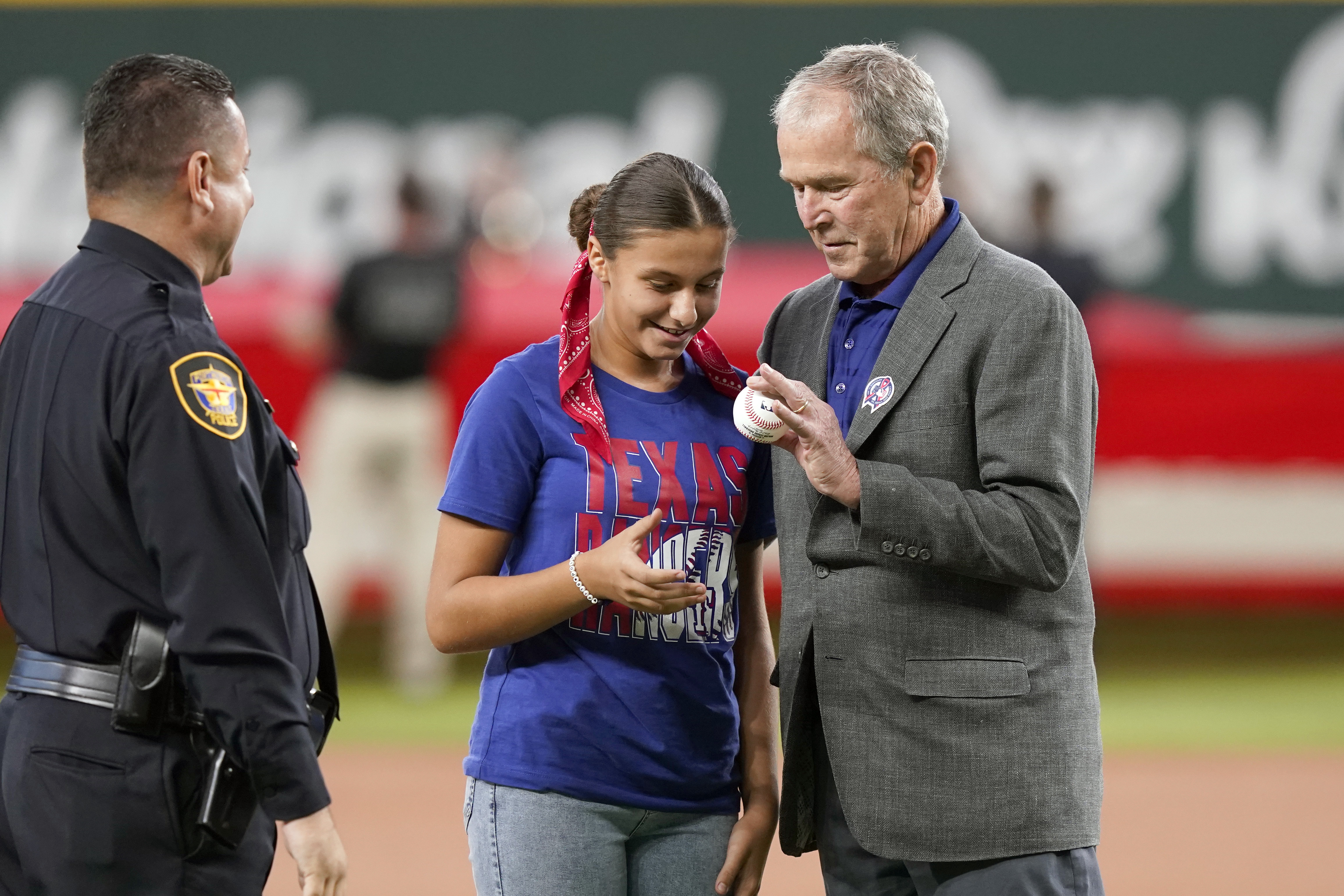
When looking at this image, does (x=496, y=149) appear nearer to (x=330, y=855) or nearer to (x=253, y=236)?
(x=253, y=236)

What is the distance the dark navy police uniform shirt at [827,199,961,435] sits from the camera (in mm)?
2168

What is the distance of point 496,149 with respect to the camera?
9.17 metres

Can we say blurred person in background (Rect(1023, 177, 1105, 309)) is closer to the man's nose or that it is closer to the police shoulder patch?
the man's nose

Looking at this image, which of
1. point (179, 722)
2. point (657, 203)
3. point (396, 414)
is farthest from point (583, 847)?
point (396, 414)

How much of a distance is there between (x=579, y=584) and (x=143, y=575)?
589 mm

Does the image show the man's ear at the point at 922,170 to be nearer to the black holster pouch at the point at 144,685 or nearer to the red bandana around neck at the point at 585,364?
the red bandana around neck at the point at 585,364

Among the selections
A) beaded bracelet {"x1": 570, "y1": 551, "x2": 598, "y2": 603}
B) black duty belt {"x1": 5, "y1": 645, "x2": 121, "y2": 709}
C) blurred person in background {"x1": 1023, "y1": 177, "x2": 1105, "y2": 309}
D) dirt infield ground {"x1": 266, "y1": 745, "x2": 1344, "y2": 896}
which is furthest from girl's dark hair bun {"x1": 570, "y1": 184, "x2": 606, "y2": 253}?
blurred person in background {"x1": 1023, "y1": 177, "x2": 1105, "y2": 309}

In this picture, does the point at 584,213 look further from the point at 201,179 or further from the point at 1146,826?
the point at 1146,826

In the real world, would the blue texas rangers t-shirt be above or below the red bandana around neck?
below

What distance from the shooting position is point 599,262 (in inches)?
88.4

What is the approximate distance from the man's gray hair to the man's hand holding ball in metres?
0.40

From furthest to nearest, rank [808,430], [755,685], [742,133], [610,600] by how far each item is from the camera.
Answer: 1. [742,133]
2. [755,685]
3. [610,600]
4. [808,430]

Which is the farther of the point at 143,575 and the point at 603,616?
the point at 603,616

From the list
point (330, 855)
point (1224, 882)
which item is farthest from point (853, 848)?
point (1224, 882)
